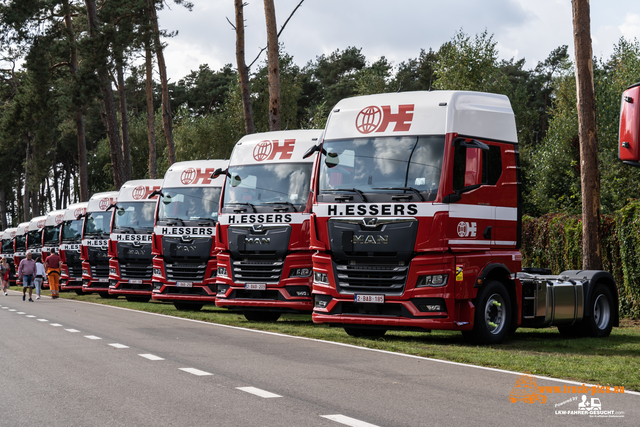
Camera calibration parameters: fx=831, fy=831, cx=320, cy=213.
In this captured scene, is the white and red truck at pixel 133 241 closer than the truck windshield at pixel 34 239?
Yes

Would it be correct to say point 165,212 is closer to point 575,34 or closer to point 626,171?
point 575,34

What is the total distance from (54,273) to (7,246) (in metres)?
26.3

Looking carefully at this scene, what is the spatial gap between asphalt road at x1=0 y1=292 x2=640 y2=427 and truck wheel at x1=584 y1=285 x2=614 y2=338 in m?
4.69

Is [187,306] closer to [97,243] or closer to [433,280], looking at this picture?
[97,243]

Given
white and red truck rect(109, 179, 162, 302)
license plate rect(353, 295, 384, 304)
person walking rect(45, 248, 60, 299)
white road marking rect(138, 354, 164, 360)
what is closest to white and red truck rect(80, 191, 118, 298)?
person walking rect(45, 248, 60, 299)

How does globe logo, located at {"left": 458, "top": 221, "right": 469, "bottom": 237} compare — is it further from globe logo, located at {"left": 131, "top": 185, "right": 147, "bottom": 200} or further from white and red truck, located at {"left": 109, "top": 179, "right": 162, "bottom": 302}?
globe logo, located at {"left": 131, "top": 185, "right": 147, "bottom": 200}

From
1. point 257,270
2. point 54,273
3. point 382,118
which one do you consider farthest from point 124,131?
point 382,118

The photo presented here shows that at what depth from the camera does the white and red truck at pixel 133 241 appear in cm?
2458

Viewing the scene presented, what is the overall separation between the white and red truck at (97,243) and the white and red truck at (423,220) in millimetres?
16633

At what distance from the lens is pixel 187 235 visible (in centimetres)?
2058

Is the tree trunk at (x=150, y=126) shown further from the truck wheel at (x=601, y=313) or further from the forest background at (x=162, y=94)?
the truck wheel at (x=601, y=313)

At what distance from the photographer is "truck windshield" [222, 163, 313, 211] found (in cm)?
1647

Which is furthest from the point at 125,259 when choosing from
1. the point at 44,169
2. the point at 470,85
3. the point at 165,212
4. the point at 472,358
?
the point at 44,169

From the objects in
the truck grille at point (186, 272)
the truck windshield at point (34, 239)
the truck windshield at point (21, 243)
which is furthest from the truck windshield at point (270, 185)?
the truck windshield at point (21, 243)
